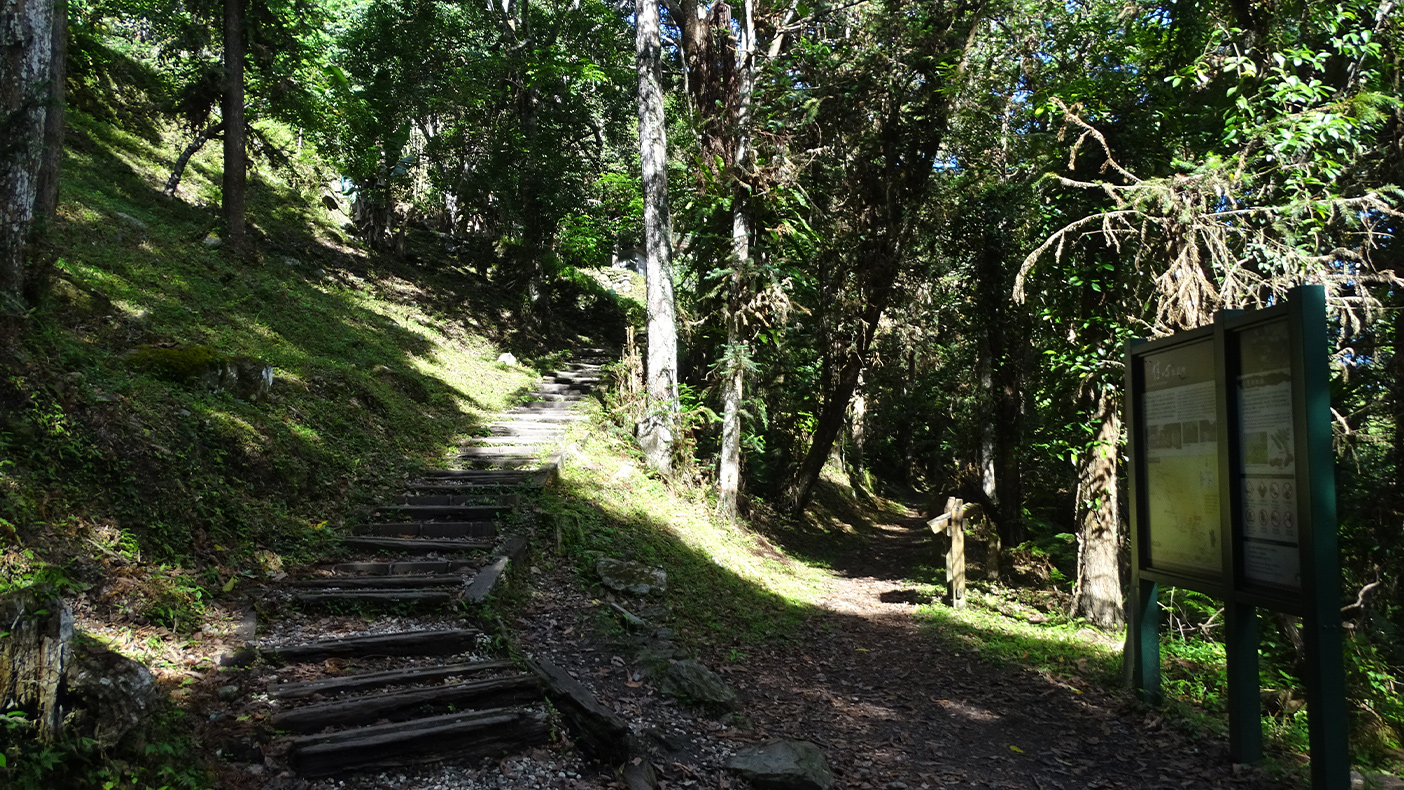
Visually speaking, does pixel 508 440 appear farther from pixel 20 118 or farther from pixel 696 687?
pixel 20 118

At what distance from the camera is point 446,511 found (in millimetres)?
7672

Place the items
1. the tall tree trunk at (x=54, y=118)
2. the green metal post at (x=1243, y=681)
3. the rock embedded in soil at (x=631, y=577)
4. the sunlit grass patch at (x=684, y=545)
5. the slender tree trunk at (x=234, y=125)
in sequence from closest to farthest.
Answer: the green metal post at (x=1243, y=681) → the tall tree trunk at (x=54, y=118) → the rock embedded in soil at (x=631, y=577) → the sunlit grass patch at (x=684, y=545) → the slender tree trunk at (x=234, y=125)

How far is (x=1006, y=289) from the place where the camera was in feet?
37.7

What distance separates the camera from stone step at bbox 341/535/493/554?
678 centimetres

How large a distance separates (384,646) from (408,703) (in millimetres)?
819

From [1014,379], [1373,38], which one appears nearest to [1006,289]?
[1014,379]

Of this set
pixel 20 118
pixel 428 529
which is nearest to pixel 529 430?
pixel 428 529

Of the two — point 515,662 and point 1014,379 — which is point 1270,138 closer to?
point 1014,379

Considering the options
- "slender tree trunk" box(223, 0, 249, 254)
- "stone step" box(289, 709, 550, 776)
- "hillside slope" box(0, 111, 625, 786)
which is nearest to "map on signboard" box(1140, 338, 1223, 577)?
"stone step" box(289, 709, 550, 776)

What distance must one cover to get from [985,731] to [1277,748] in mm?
1817

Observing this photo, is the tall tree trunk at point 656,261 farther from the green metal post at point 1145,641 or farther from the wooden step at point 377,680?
the green metal post at point 1145,641

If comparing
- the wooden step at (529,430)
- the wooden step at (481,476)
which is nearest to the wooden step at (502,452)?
the wooden step at (529,430)

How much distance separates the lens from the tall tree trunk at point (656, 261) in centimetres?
1157

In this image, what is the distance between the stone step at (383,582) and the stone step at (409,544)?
2.01 ft
